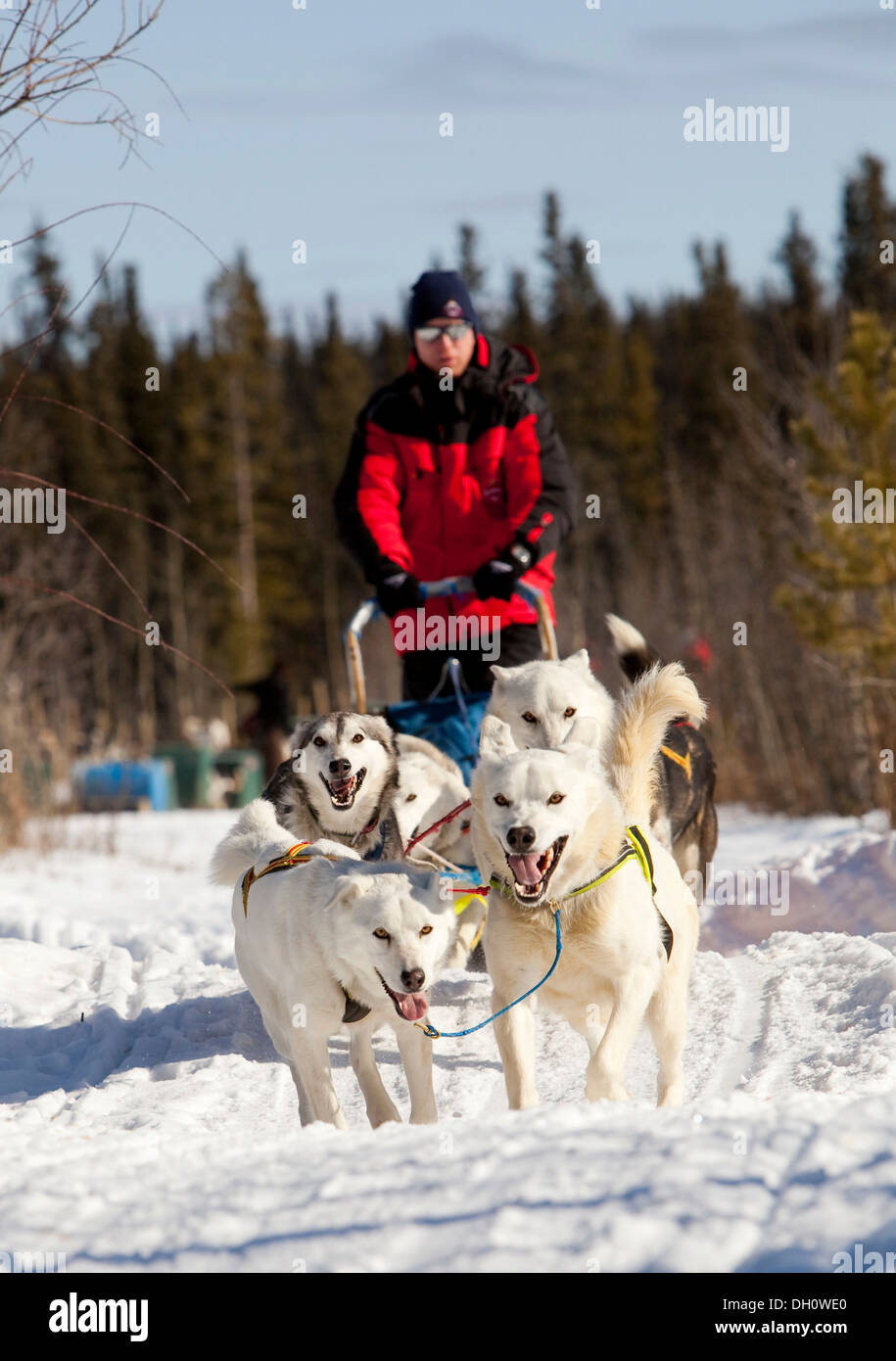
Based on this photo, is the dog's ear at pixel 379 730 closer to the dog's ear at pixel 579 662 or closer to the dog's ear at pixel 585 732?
the dog's ear at pixel 579 662

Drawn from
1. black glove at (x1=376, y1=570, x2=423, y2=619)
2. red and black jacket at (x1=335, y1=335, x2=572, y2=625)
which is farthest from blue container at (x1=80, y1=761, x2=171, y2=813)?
black glove at (x1=376, y1=570, x2=423, y2=619)

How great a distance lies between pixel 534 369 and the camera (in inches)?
212

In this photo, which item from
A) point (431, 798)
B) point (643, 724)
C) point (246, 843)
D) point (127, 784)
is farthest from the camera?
point (127, 784)

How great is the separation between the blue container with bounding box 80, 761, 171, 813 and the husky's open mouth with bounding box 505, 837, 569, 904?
9384mm

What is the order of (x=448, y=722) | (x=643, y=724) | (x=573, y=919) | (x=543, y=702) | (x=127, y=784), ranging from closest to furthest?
(x=573, y=919)
(x=643, y=724)
(x=543, y=702)
(x=448, y=722)
(x=127, y=784)

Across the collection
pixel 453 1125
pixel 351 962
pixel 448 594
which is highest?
pixel 448 594

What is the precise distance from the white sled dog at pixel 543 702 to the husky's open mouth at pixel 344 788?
0.49 meters

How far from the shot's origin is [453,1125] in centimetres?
270

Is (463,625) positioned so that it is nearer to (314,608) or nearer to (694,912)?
(694,912)

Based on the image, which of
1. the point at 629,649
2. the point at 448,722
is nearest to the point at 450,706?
the point at 448,722

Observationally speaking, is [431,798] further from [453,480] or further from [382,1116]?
[382,1116]

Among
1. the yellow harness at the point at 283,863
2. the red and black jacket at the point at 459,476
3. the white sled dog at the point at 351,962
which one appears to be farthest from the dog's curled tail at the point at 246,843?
the red and black jacket at the point at 459,476

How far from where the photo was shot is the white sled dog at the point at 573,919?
3.48m

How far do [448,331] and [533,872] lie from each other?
2506 mm
